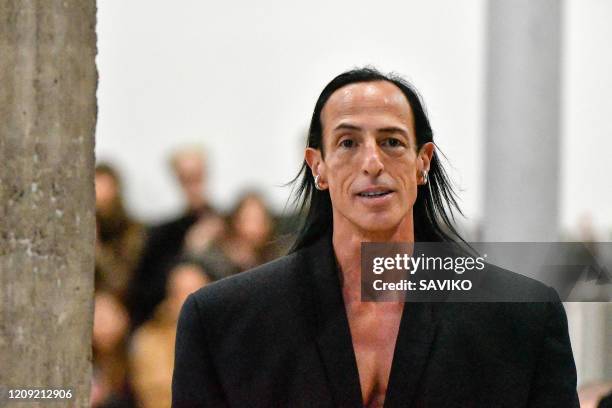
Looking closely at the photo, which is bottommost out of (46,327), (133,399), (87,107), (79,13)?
(133,399)

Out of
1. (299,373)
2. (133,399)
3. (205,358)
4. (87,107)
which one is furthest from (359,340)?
(87,107)

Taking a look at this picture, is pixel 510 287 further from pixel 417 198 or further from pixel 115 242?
pixel 115 242

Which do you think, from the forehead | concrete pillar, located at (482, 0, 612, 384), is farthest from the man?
concrete pillar, located at (482, 0, 612, 384)

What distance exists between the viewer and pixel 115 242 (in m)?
2.34

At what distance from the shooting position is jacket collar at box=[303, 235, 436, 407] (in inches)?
77.5

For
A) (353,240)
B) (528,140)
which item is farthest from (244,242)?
(528,140)

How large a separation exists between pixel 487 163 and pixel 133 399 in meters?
0.70

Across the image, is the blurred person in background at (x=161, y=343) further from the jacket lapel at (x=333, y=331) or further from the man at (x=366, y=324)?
the jacket lapel at (x=333, y=331)

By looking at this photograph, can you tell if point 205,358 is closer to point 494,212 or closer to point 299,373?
point 299,373

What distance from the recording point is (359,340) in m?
2.00

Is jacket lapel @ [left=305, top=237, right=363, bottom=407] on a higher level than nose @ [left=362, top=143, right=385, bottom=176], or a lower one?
lower

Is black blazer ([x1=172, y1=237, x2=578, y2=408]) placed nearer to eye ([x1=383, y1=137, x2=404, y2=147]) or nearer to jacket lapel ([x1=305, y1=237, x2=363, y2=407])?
jacket lapel ([x1=305, y1=237, x2=363, y2=407])

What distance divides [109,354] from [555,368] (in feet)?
2.56

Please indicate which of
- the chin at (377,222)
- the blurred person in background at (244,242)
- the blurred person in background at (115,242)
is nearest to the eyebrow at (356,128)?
the chin at (377,222)
